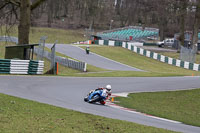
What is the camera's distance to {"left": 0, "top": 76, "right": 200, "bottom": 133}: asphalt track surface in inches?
490

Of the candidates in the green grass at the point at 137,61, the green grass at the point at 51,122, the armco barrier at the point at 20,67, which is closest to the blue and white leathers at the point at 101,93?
the green grass at the point at 51,122

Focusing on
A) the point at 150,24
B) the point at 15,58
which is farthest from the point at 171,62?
the point at 150,24

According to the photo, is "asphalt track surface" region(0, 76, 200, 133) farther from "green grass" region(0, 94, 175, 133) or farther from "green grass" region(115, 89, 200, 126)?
"green grass" region(0, 94, 175, 133)

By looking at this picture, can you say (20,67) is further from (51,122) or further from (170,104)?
(51,122)

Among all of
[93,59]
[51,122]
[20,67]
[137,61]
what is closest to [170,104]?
[20,67]

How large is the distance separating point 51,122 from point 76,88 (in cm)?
992

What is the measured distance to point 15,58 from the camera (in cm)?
2331

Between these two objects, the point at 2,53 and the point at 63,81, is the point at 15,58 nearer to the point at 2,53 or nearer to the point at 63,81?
the point at 63,81

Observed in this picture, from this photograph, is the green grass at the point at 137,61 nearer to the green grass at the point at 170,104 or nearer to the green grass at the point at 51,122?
the green grass at the point at 170,104

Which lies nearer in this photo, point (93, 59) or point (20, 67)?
point (20, 67)

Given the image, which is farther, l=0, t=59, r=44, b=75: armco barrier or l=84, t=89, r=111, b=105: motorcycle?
l=0, t=59, r=44, b=75: armco barrier

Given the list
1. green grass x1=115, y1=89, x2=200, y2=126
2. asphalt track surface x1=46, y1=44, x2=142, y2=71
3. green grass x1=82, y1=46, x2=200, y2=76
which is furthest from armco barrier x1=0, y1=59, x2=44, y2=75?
green grass x1=82, y1=46, x2=200, y2=76

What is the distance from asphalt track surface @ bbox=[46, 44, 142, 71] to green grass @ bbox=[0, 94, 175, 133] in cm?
2731

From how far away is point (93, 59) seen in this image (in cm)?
4219
